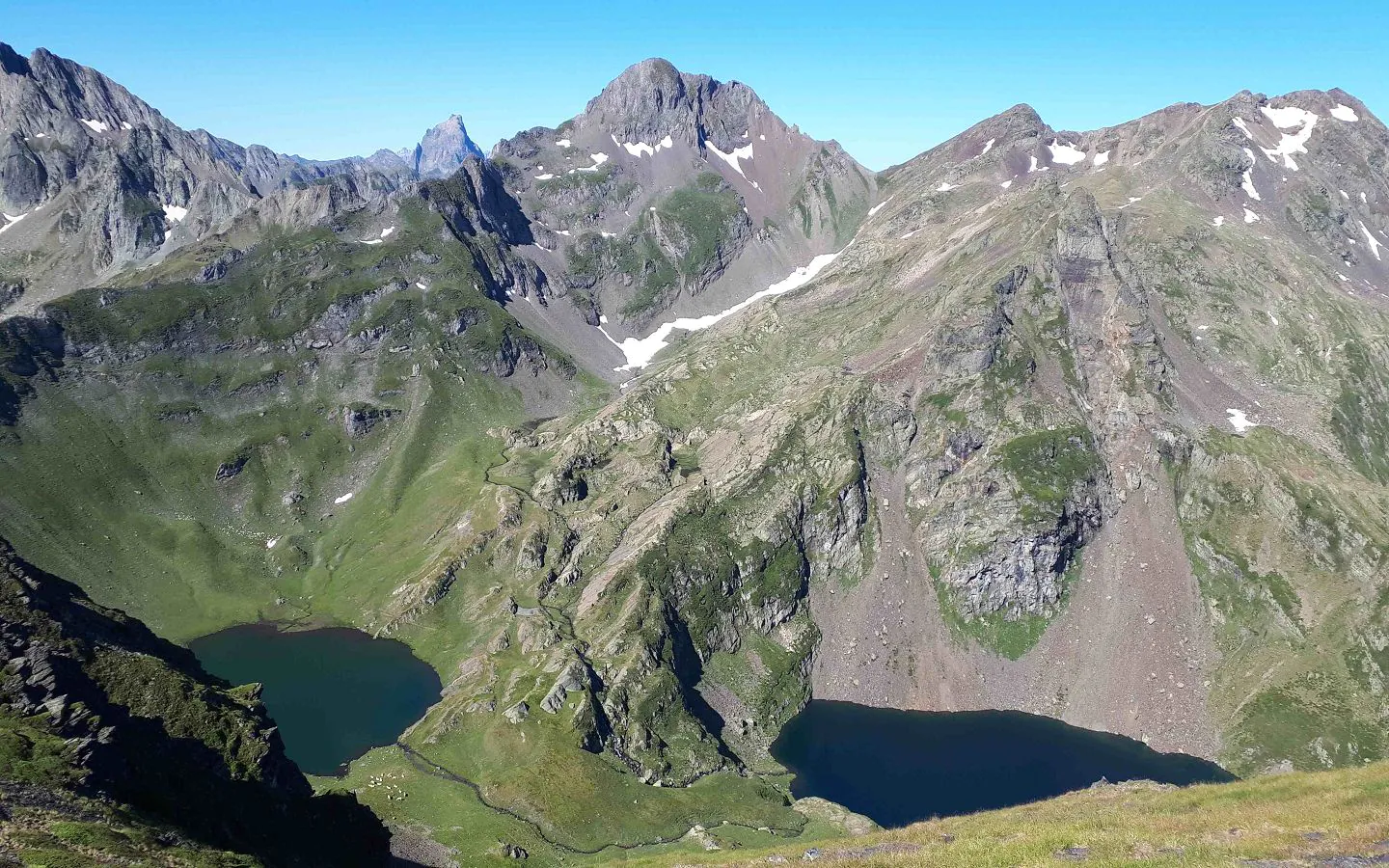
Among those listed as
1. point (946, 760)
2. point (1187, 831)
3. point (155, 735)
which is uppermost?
point (1187, 831)

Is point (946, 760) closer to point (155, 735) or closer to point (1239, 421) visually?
point (155, 735)

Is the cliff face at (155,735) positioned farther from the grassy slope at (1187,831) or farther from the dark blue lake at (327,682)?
the dark blue lake at (327,682)

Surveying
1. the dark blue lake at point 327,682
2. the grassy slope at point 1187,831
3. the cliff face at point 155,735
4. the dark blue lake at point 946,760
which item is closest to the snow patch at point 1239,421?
the dark blue lake at point 946,760

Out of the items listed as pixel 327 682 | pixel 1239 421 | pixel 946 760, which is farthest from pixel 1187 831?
pixel 1239 421

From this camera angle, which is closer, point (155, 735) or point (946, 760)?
point (155, 735)

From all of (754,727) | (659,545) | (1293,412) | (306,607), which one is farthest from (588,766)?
(1293,412)

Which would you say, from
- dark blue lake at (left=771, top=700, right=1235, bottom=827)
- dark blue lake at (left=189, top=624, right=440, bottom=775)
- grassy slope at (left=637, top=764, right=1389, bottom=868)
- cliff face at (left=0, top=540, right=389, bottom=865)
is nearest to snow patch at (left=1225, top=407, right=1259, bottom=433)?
dark blue lake at (left=771, top=700, right=1235, bottom=827)
